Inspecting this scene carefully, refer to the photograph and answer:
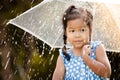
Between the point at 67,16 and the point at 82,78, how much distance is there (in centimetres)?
67

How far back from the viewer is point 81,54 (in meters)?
6.25

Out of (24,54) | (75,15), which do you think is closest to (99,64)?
(75,15)

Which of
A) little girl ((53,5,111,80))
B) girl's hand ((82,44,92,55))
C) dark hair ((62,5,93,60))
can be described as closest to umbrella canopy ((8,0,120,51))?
dark hair ((62,5,93,60))

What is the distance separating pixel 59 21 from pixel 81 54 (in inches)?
30.5

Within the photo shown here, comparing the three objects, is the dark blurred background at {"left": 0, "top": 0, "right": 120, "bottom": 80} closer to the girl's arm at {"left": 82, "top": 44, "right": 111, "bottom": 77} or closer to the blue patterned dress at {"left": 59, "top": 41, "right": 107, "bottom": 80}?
the blue patterned dress at {"left": 59, "top": 41, "right": 107, "bottom": 80}

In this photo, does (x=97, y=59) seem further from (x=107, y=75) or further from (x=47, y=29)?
(x=47, y=29)

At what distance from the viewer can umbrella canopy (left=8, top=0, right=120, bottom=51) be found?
657cm

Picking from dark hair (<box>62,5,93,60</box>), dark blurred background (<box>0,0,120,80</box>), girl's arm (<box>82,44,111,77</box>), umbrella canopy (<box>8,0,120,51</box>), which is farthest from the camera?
dark blurred background (<box>0,0,120,80</box>)

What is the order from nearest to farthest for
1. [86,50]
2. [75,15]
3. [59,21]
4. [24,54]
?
[86,50]
[75,15]
[59,21]
[24,54]

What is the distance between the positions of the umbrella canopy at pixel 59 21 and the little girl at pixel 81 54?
272mm

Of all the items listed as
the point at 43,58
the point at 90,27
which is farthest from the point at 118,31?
the point at 43,58

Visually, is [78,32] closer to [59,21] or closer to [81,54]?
[81,54]

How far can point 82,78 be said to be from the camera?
6.20 m

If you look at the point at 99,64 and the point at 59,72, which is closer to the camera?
the point at 99,64
